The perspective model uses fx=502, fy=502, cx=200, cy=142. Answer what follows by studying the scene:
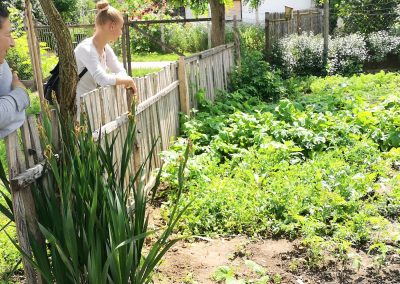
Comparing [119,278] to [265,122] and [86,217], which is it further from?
[265,122]

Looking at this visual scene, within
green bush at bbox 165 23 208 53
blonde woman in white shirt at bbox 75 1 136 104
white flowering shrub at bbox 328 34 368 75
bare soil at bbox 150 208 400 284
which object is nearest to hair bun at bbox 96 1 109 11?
blonde woman in white shirt at bbox 75 1 136 104

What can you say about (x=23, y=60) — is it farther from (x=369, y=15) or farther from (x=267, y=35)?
(x=369, y=15)

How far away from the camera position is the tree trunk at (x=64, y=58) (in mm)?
2848

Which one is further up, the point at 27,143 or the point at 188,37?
the point at 188,37

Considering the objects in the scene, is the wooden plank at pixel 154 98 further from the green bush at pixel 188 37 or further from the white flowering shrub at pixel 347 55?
the green bush at pixel 188 37

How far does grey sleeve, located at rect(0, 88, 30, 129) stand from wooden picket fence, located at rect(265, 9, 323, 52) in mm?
11816

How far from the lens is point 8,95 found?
8.43 feet

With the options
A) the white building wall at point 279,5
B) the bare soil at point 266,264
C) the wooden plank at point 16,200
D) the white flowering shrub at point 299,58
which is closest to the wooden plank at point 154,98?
the bare soil at point 266,264

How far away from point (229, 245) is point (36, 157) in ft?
6.20

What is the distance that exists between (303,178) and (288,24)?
11.9 m

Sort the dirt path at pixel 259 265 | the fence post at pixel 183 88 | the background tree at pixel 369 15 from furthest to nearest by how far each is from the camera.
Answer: the background tree at pixel 369 15 < the fence post at pixel 183 88 < the dirt path at pixel 259 265

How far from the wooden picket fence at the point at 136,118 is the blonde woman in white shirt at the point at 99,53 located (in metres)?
0.11

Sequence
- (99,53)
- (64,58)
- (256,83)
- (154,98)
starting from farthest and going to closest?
1. (256,83)
2. (154,98)
3. (99,53)
4. (64,58)

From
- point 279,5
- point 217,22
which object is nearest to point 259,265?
point 217,22
